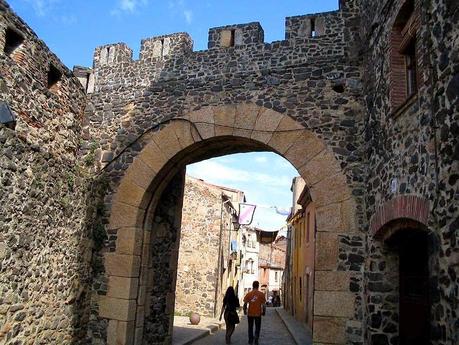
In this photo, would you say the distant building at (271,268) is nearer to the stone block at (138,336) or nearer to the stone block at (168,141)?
the stone block at (138,336)

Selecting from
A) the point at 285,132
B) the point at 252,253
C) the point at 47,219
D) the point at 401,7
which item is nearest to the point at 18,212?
the point at 47,219

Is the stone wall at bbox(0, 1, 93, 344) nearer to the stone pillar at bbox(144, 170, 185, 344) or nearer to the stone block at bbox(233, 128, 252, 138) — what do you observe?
the stone pillar at bbox(144, 170, 185, 344)

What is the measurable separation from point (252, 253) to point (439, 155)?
1156 inches

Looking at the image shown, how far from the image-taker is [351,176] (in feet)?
22.2

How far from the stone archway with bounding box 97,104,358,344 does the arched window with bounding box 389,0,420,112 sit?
1654 millimetres

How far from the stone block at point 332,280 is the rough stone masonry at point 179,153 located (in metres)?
0.03

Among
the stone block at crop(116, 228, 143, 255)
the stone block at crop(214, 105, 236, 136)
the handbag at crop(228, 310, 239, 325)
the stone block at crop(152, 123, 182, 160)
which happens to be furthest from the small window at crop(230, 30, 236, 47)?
the handbag at crop(228, 310, 239, 325)

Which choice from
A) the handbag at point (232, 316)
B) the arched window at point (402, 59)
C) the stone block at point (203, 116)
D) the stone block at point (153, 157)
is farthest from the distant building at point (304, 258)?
the arched window at point (402, 59)

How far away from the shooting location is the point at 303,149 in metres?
7.07

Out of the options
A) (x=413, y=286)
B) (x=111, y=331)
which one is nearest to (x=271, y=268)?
(x=111, y=331)

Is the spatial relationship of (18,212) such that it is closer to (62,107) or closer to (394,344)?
(62,107)

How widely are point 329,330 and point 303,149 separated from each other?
8.58ft

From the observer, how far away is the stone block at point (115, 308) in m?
7.36

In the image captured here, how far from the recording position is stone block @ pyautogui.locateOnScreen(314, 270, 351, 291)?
6.36 meters
